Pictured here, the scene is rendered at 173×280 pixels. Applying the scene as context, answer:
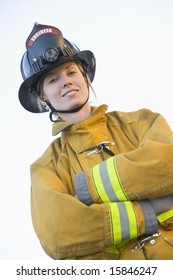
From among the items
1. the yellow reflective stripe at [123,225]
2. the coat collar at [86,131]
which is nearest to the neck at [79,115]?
the coat collar at [86,131]

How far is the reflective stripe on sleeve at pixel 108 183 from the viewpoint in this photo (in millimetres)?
1868

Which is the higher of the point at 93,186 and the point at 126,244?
the point at 93,186

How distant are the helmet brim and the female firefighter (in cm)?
54

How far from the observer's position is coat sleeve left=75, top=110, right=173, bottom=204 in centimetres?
185

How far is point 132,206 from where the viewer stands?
6.06 feet

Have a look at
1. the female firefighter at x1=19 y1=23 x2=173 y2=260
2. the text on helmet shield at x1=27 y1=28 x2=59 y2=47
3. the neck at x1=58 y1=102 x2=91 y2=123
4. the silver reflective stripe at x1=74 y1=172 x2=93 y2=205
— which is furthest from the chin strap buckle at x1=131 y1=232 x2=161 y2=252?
the text on helmet shield at x1=27 y1=28 x2=59 y2=47

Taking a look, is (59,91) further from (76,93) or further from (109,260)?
(109,260)

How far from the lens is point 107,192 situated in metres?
1.89

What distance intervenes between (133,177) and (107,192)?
0.17 metres

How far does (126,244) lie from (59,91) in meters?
1.22

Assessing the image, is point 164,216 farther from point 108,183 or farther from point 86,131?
point 86,131

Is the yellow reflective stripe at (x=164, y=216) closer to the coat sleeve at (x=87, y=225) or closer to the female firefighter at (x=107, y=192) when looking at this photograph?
the female firefighter at (x=107, y=192)

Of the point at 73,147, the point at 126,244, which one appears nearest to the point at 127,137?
the point at 73,147

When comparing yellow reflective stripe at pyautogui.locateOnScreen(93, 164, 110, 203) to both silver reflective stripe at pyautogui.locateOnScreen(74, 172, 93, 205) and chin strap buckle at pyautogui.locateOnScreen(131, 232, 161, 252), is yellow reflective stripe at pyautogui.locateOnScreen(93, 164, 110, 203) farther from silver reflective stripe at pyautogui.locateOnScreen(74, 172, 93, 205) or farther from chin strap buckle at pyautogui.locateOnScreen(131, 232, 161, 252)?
chin strap buckle at pyautogui.locateOnScreen(131, 232, 161, 252)
